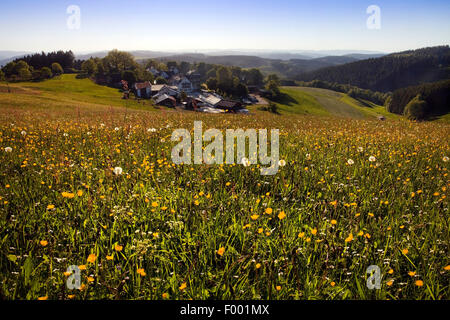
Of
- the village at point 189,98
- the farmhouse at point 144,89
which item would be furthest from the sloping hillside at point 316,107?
the farmhouse at point 144,89

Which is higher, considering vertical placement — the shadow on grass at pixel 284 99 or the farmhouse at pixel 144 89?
the farmhouse at pixel 144 89

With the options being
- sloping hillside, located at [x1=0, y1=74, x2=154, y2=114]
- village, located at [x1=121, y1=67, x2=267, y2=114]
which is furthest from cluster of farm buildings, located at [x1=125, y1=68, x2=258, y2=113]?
sloping hillside, located at [x1=0, y1=74, x2=154, y2=114]

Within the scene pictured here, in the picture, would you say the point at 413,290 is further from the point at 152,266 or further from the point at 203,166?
the point at 203,166

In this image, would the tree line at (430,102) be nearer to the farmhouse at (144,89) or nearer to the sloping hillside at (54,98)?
the sloping hillside at (54,98)

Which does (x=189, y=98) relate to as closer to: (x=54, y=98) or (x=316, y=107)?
(x=54, y=98)

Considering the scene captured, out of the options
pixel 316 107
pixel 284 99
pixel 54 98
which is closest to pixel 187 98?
pixel 54 98

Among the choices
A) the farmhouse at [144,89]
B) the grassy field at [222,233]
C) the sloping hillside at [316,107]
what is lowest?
the grassy field at [222,233]

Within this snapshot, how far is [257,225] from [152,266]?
1.41 meters

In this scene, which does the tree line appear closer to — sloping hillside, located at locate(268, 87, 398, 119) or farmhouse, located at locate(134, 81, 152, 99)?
sloping hillside, located at locate(268, 87, 398, 119)

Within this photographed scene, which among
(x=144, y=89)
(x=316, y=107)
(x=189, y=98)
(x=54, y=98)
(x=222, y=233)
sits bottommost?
(x=222, y=233)

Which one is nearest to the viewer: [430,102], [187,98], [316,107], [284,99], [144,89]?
[187,98]

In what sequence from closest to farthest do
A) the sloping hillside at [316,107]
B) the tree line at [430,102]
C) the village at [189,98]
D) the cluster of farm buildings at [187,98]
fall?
the village at [189,98], the cluster of farm buildings at [187,98], the tree line at [430,102], the sloping hillside at [316,107]

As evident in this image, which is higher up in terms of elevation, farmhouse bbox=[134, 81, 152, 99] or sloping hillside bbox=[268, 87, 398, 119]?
farmhouse bbox=[134, 81, 152, 99]
